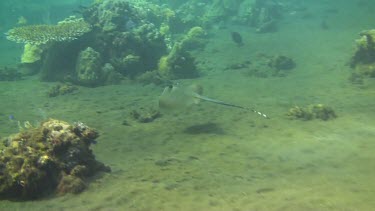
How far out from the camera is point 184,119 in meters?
9.30

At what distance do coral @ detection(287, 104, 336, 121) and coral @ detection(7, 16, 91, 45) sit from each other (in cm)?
979

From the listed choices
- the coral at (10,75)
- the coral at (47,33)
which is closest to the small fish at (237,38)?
the coral at (47,33)

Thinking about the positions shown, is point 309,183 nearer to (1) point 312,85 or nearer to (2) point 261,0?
(1) point 312,85

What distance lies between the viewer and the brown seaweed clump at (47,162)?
16.6 ft

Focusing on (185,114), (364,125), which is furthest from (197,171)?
(364,125)

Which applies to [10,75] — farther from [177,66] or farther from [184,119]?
[184,119]

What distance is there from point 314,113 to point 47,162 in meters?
6.84

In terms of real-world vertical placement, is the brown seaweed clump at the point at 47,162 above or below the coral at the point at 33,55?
below

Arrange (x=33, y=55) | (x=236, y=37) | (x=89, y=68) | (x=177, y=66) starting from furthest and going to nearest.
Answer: (x=236, y=37)
(x=33, y=55)
(x=177, y=66)
(x=89, y=68)

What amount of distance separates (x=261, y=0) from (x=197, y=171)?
25008mm

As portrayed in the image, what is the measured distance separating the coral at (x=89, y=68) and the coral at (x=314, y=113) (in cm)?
803

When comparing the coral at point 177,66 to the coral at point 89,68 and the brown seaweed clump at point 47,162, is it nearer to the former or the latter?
the coral at point 89,68

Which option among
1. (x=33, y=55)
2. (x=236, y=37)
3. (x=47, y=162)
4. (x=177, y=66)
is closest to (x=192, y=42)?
(x=236, y=37)

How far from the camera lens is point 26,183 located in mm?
4996
